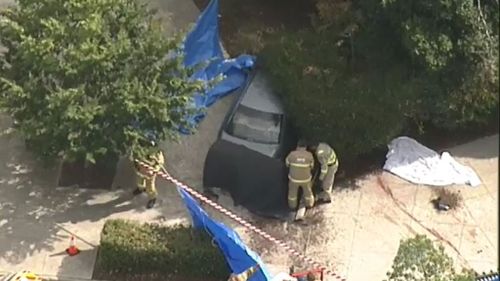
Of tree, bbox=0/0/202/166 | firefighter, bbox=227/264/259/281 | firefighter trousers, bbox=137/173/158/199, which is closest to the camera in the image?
firefighter, bbox=227/264/259/281

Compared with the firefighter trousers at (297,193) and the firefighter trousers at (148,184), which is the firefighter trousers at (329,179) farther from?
the firefighter trousers at (148,184)

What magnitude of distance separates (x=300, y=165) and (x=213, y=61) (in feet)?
8.52

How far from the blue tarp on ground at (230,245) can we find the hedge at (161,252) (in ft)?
0.71

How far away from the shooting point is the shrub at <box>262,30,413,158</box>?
54.3 ft

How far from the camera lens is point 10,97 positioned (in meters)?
15.4

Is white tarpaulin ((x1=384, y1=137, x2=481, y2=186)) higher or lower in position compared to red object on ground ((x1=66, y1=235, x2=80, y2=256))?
higher

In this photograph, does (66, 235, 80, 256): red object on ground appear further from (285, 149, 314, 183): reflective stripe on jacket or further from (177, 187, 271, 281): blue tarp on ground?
(285, 149, 314, 183): reflective stripe on jacket

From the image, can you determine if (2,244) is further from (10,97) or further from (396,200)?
(396,200)

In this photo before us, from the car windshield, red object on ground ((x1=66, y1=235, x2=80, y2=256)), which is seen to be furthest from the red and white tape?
red object on ground ((x1=66, y1=235, x2=80, y2=256))

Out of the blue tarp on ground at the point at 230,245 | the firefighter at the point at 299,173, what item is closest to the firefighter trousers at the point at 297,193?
the firefighter at the point at 299,173

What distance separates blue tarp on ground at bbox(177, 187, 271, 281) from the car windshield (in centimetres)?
172

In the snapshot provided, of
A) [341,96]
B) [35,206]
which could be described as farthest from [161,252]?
[341,96]

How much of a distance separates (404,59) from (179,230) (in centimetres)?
432

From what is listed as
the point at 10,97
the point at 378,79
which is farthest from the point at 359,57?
the point at 10,97
